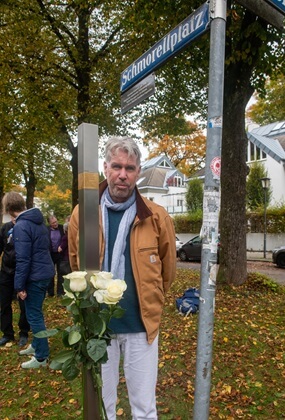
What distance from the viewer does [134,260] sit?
216 cm

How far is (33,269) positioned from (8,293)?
1.00m

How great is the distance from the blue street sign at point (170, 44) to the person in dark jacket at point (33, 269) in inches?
76.7

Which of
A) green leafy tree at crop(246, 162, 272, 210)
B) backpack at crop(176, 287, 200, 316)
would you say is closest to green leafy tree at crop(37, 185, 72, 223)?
green leafy tree at crop(246, 162, 272, 210)

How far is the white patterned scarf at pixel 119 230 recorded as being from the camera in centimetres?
217

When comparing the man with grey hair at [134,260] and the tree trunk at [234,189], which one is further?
the tree trunk at [234,189]

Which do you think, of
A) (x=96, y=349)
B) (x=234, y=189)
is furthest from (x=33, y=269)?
(x=234, y=189)

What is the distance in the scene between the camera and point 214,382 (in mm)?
3686

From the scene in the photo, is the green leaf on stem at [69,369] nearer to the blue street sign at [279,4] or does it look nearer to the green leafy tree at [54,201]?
the blue street sign at [279,4]

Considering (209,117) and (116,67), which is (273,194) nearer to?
(116,67)

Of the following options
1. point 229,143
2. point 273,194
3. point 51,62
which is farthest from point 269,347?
point 273,194

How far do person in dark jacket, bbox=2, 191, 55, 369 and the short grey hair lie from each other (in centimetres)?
221

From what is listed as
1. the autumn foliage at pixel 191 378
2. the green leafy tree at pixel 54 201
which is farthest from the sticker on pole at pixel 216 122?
Answer: the green leafy tree at pixel 54 201

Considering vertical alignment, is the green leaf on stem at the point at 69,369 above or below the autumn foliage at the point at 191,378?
above

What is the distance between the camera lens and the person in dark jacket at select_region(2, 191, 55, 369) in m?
3.96
